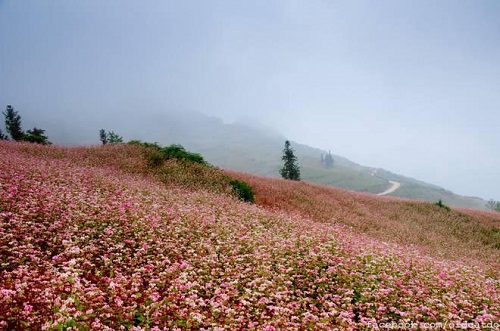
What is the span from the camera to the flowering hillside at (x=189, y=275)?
5.86 metres

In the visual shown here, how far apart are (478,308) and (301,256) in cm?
452

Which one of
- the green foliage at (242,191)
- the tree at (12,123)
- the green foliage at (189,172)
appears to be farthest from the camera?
the tree at (12,123)

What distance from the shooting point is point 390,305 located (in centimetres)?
737

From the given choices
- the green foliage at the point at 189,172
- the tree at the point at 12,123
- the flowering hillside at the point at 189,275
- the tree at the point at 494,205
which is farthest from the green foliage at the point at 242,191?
the tree at the point at 494,205

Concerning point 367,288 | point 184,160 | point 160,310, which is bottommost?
point 160,310

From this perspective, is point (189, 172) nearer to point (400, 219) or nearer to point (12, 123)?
point (400, 219)

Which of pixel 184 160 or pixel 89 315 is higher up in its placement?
pixel 184 160

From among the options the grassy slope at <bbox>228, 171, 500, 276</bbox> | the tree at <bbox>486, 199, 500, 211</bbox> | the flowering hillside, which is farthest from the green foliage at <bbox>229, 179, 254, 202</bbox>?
the tree at <bbox>486, 199, 500, 211</bbox>

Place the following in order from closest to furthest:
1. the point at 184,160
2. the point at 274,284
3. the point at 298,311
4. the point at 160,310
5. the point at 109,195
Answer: the point at 160,310 → the point at 298,311 → the point at 274,284 → the point at 109,195 → the point at 184,160

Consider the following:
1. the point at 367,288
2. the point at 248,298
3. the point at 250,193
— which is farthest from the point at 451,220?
the point at 248,298

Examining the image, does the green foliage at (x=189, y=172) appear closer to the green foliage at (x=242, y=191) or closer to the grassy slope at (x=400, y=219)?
the green foliage at (x=242, y=191)

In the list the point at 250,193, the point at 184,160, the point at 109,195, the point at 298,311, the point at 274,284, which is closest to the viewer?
the point at 298,311

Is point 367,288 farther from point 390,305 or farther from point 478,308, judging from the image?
point 478,308

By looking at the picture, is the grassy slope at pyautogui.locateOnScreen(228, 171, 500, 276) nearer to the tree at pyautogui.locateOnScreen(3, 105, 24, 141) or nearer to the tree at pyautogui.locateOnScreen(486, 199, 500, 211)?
the tree at pyautogui.locateOnScreen(3, 105, 24, 141)
